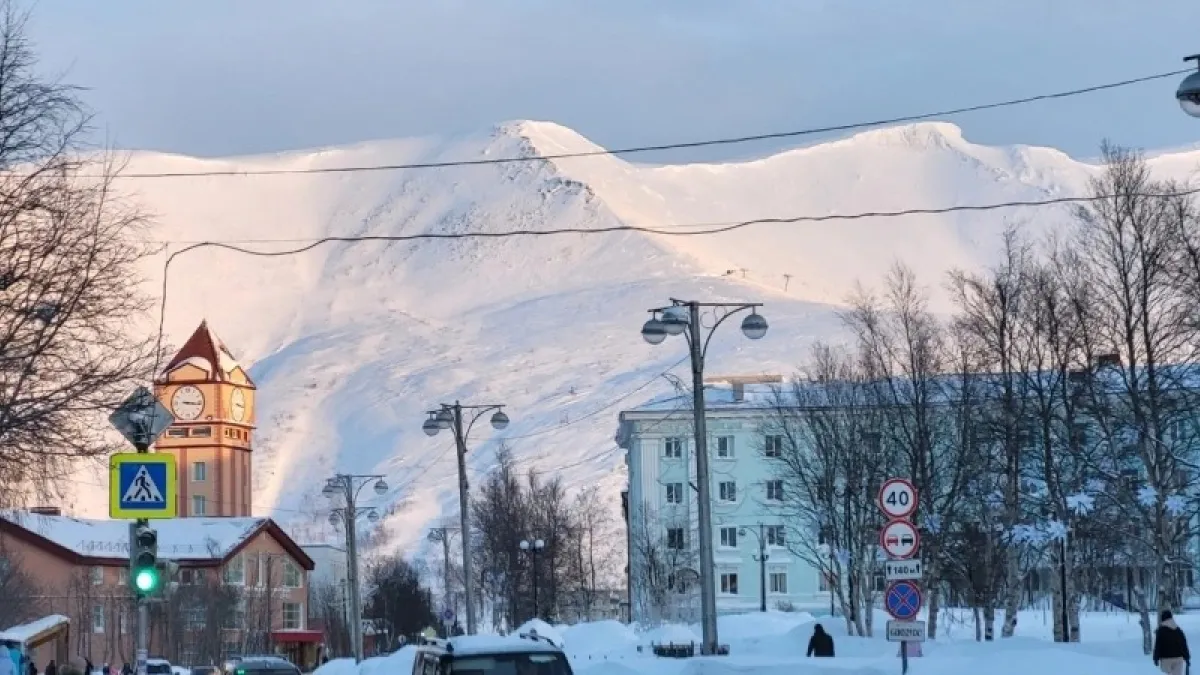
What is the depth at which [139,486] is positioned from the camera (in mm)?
24234

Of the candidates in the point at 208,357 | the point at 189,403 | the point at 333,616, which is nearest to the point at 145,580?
the point at 333,616

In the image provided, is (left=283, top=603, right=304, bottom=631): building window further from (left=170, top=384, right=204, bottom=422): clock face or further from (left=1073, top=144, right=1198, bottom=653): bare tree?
(left=1073, top=144, right=1198, bottom=653): bare tree

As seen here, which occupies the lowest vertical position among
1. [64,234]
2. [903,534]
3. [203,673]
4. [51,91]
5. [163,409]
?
[203,673]

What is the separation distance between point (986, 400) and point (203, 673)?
2817 cm

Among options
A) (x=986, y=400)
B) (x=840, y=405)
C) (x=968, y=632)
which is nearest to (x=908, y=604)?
(x=986, y=400)

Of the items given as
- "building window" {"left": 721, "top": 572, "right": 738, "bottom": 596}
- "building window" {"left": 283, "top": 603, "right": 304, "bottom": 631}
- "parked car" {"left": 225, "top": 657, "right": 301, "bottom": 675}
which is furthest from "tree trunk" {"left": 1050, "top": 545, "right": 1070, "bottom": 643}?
"building window" {"left": 283, "top": 603, "right": 304, "bottom": 631}

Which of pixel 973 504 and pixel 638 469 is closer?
pixel 973 504

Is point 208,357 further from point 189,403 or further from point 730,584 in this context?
point 730,584

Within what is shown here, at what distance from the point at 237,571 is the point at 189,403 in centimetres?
4758

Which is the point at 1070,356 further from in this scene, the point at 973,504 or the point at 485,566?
the point at 485,566

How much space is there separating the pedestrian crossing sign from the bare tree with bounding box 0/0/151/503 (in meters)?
1.26

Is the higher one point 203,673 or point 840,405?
point 840,405

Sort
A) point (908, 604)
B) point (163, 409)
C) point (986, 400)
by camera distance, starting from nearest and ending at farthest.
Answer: point (908, 604) → point (163, 409) → point (986, 400)

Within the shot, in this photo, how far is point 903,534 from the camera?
23312 millimetres
